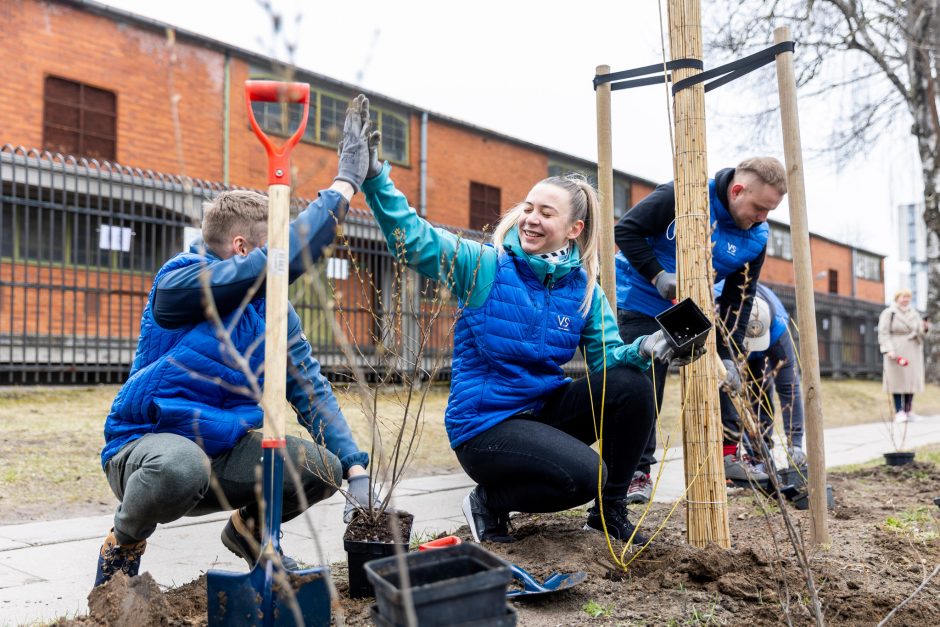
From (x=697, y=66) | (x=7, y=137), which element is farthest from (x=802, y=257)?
(x=7, y=137)

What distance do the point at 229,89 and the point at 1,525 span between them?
11.5 metres

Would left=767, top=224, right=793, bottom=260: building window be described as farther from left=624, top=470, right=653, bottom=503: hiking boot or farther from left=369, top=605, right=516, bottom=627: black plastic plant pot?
left=369, top=605, right=516, bottom=627: black plastic plant pot

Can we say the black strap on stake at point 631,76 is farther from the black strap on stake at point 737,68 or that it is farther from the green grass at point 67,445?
the green grass at point 67,445

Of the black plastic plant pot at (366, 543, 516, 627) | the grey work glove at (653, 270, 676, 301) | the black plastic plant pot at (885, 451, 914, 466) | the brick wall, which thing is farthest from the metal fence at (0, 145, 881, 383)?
the black plastic plant pot at (366, 543, 516, 627)

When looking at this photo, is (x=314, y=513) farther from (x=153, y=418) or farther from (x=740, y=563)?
(x=740, y=563)

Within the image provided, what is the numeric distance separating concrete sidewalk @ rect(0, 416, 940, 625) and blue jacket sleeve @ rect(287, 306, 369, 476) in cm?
26

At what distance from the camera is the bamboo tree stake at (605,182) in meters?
3.59

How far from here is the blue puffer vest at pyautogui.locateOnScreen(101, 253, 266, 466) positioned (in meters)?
2.37

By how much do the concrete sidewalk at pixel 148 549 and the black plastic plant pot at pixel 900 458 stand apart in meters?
1.90

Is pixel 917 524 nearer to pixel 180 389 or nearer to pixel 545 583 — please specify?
pixel 545 583

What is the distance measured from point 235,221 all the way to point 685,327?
1526 millimetres

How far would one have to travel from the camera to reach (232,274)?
2203 millimetres

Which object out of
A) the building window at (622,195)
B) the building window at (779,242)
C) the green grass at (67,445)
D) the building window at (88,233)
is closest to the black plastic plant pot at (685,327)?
the green grass at (67,445)

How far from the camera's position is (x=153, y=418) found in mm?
2434
